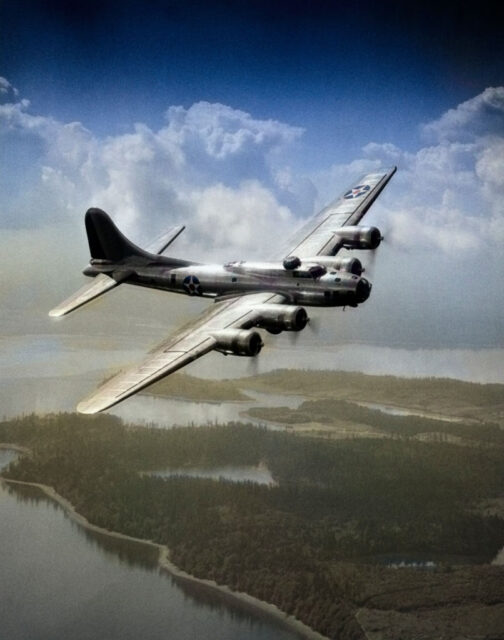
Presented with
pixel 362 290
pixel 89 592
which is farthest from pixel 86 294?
pixel 89 592

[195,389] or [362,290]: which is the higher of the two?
[362,290]

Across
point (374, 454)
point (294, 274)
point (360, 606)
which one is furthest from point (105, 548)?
point (294, 274)

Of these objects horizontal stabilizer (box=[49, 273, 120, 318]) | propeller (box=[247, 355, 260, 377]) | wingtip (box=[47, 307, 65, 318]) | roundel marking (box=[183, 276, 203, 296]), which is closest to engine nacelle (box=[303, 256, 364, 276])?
roundel marking (box=[183, 276, 203, 296])

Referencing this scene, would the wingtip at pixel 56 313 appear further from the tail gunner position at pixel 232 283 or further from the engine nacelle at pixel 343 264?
the engine nacelle at pixel 343 264

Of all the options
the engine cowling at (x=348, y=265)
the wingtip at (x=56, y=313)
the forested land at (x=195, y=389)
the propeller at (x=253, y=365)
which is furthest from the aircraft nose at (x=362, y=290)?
the forested land at (x=195, y=389)

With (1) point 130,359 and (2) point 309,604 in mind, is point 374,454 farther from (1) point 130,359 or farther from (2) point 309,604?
(1) point 130,359

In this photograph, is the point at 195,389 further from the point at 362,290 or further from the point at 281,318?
the point at 281,318
